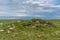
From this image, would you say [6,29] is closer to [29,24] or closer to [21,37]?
[21,37]

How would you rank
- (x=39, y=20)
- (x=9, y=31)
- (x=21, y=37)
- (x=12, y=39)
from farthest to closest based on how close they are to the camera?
(x=39, y=20), (x=9, y=31), (x=21, y=37), (x=12, y=39)

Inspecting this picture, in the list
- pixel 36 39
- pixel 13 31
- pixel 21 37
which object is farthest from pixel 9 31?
pixel 36 39

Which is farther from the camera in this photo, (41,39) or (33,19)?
(33,19)

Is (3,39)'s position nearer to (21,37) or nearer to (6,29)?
(21,37)

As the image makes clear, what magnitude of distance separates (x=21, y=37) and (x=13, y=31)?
3.05 m

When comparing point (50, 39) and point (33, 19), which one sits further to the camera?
point (33, 19)

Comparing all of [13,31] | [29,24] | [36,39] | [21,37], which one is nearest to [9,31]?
[13,31]

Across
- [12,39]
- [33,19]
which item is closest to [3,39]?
[12,39]

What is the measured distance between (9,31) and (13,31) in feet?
1.34

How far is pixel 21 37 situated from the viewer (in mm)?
15539

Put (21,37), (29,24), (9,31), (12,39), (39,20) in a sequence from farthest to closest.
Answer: (39,20)
(29,24)
(9,31)
(21,37)
(12,39)

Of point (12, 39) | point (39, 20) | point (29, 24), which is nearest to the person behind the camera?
point (12, 39)

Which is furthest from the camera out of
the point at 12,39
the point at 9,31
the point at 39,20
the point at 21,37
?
the point at 39,20

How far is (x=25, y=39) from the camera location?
14.8m
